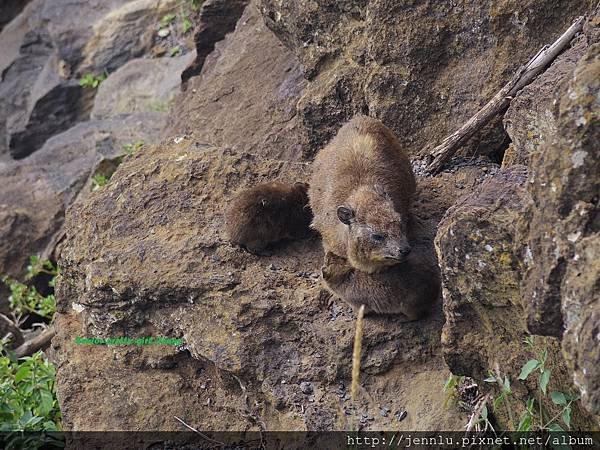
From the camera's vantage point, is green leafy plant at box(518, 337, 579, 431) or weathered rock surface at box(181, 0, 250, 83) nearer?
green leafy plant at box(518, 337, 579, 431)

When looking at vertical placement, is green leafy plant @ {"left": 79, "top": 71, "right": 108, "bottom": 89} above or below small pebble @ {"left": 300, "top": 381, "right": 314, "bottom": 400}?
below

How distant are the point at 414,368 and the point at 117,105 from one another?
9.15 meters

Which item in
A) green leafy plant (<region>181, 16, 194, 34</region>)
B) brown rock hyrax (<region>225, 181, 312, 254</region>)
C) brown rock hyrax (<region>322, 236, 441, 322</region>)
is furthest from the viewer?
green leafy plant (<region>181, 16, 194, 34</region>)

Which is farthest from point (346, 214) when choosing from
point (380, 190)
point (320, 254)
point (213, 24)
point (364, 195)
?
point (213, 24)

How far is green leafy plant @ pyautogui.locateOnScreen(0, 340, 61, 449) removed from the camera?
744 cm

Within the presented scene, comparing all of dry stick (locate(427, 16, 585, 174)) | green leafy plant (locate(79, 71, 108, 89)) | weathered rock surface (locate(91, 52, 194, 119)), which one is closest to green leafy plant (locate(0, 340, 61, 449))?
dry stick (locate(427, 16, 585, 174))

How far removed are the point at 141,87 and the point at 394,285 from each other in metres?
8.61

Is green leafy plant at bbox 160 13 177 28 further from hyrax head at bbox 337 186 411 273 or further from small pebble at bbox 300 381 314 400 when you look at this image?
small pebble at bbox 300 381 314 400

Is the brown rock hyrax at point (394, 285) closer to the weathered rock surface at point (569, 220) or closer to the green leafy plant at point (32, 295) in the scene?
the weathered rock surface at point (569, 220)

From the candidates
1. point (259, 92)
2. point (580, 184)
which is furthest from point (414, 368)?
point (259, 92)

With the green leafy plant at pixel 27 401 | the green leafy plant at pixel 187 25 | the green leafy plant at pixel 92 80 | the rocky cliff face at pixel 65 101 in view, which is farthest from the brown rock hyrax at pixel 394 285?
the green leafy plant at pixel 92 80

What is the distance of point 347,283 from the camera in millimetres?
6387

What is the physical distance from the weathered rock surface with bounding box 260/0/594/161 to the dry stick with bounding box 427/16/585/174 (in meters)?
0.24

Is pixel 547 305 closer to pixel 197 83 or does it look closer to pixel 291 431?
pixel 291 431
